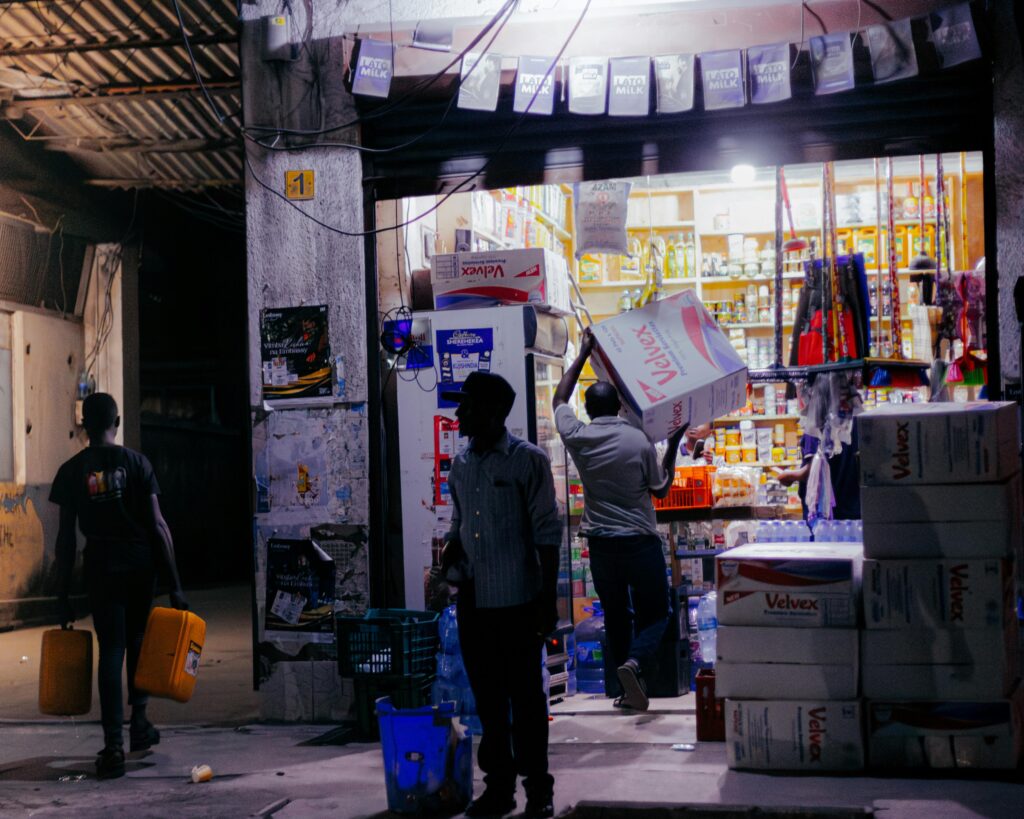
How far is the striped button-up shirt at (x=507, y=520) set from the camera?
546 centimetres

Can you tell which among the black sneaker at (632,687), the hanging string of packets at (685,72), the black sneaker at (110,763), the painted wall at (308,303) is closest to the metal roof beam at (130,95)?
the painted wall at (308,303)

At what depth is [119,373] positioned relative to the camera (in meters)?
15.4

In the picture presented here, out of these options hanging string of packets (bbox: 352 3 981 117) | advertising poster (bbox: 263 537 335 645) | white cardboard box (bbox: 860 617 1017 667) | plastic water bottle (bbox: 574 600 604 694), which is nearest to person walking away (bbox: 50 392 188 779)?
advertising poster (bbox: 263 537 335 645)

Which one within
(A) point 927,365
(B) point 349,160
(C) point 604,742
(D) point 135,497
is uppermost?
(B) point 349,160

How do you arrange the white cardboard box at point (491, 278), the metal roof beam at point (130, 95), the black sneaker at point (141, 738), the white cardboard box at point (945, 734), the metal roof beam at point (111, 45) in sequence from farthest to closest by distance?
1. the metal roof beam at point (130, 95)
2. the metal roof beam at point (111, 45)
3. the white cardboard box at point (491, 278)
4. the black sneaker at point (141, 738)
5. the white cardboard box at point (945, 734)

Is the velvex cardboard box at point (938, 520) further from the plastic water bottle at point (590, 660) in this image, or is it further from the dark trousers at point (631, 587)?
the plastic water bottle at point (590, 660)

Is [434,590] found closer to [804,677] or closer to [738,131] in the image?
[804,677]

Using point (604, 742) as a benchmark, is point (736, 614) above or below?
above

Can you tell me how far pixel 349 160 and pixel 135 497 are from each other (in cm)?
262

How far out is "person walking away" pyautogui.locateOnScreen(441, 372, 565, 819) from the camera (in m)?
5.44

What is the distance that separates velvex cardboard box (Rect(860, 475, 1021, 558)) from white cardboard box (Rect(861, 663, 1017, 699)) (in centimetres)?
54

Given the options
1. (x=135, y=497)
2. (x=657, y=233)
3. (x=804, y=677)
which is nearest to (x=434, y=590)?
(x=135, y=497)

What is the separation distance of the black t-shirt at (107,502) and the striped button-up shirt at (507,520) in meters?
2.16

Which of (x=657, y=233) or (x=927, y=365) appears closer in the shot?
(x=927, y=365)
